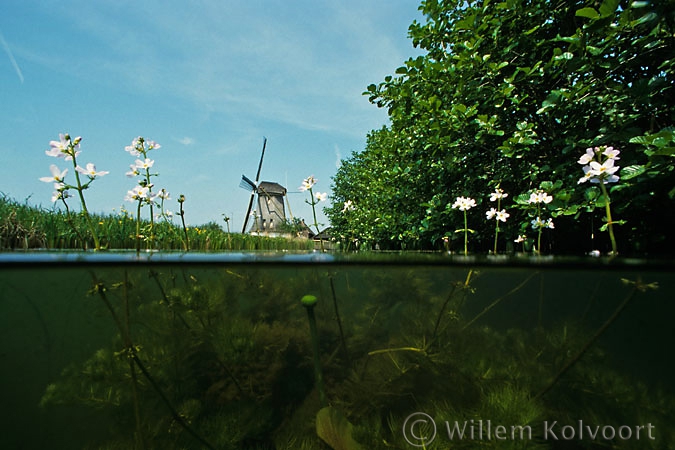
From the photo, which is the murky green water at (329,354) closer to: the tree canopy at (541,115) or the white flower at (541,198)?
the white flower at (541,198)

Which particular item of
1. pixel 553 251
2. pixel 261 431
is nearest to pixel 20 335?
pixel 261 431

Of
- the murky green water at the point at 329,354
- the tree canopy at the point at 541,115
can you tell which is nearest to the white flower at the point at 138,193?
the murky green water at the point at 329,354

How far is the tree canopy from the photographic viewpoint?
114 inches

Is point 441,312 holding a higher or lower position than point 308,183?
lower

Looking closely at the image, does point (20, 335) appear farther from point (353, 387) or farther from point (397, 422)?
point (397, 422)

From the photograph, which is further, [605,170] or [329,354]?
[329,354]

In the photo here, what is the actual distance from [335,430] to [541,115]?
4161 millimetres

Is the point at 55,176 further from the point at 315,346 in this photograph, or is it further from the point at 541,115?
the point at 541,115

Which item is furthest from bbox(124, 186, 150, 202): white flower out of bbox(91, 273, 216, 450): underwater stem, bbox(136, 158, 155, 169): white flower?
bbox(91, 273, 216, 450): underwater stem

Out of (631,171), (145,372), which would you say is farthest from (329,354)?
(631,171)

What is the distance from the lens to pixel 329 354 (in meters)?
2.67

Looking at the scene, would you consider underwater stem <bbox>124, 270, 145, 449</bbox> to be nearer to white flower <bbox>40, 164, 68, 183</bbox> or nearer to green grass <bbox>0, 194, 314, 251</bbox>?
white flower <bbox>40, 164, 68, 183</bbox>

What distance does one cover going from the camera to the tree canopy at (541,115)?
2895mm

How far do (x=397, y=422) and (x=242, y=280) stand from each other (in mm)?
1489
